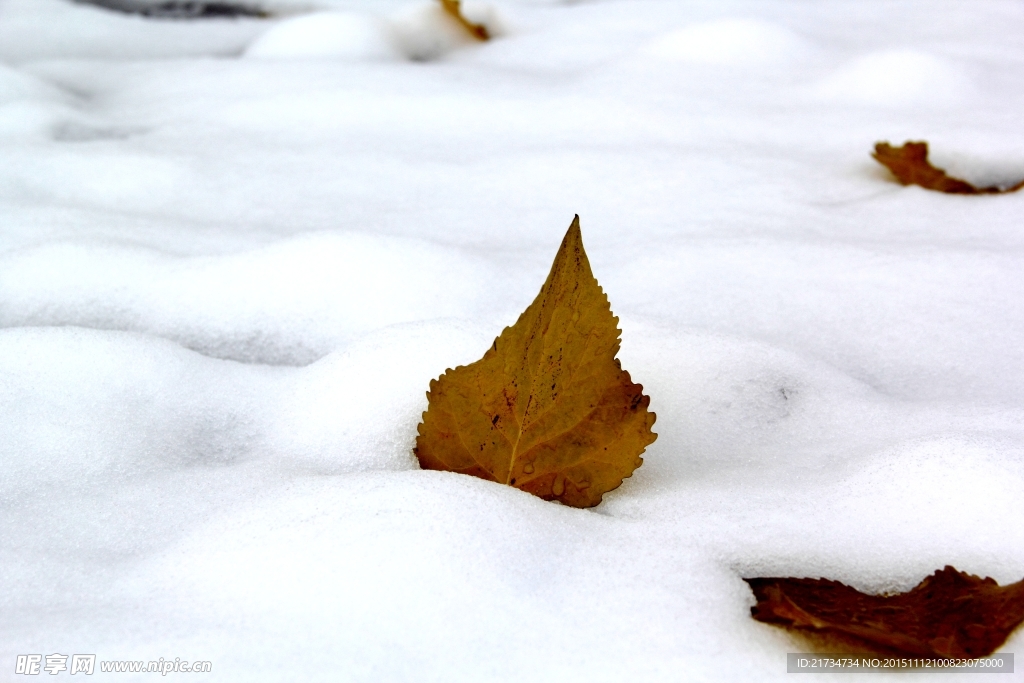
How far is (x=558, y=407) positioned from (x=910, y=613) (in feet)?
0.95

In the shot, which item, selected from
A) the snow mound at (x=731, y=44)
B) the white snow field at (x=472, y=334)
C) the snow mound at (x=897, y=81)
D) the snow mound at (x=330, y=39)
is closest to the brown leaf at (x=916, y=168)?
the white snow field at (x=472, y=334)

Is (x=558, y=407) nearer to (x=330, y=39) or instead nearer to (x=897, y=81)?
(x=897, y=81)

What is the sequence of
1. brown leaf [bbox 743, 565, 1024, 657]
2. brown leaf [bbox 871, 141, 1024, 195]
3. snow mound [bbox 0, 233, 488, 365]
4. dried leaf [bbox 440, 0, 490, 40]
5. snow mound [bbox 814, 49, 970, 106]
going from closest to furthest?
brown leaf [bbox 743, 565, 1024, 657], snow mound [bbox 0, 233, 488, 365], brown leaf [bbox 871, 141, 1024, 195], snow mound [bbox 814, 49, 970, 106], dried leaf [bbox 440, 0, 490, 40]

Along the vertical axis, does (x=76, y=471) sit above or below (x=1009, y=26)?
below

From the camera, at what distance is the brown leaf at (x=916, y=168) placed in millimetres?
1404

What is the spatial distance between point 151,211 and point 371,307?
18.7 inches

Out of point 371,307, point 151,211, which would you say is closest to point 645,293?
point 371,307

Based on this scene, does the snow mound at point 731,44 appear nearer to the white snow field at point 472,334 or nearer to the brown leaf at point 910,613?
the white snow field at point 472,334

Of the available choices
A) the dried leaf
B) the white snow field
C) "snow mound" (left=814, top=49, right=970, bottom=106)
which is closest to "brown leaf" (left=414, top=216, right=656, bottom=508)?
the white snow field

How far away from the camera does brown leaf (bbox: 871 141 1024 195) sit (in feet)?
4.61

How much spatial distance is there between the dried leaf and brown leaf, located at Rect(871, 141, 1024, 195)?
1.22 meters

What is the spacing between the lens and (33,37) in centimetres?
221

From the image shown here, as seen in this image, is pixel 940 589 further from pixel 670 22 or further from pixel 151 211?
pixel 670 22

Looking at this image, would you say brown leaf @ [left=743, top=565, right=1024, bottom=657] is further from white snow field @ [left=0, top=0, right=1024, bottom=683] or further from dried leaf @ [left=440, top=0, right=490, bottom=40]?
dried leaf @ [left=440, top=0, right=490, bottom=40]
